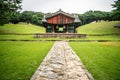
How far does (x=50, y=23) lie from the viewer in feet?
133

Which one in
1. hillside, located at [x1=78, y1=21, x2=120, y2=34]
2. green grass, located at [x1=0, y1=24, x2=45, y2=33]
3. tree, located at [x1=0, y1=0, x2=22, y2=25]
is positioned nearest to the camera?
→ tree, located at [x1=0, y1=0, x2=22, y2=25]

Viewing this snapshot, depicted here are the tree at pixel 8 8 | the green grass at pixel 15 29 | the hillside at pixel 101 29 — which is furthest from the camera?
the hillside at pixel 101 29

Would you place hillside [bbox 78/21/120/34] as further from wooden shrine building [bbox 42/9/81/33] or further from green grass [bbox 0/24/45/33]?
green grass [bbox 0/24/45/33]

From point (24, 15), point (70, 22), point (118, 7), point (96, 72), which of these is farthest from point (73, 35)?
point (24, 15)

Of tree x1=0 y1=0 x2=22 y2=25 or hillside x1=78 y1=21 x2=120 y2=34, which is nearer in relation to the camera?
tree x1=0 y1=0 x2=22 y2=25

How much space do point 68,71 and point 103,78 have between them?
5.89 ft

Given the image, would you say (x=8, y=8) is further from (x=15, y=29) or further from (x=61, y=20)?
(x=15, y=29)

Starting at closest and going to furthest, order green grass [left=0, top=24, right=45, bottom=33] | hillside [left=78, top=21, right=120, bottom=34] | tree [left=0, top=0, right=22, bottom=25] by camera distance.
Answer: tree [left=0, top=0, right=22, bottom=25] < green grass [left=0, top=24, right=45, bottom=33] < hillside [left=78, top=21, right=120, bottom=34]

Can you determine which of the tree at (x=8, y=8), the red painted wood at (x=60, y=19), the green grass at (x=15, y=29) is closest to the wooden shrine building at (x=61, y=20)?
the red painted wood at (x=60, y=19)

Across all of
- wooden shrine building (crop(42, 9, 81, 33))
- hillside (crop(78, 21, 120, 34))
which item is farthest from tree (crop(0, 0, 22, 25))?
hillside (crop(78, 21, 120, 34))

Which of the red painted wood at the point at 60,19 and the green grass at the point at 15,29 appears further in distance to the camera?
the green grass at the point at 15,29

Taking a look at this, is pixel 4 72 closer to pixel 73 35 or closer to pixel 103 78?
pixel 103 78

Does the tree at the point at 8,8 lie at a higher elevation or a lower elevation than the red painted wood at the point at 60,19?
higher

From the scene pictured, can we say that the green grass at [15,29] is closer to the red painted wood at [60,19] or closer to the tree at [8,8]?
the tree at [8,8]
